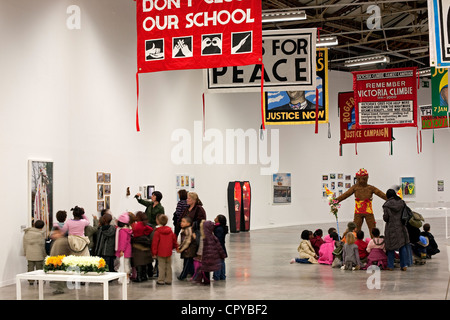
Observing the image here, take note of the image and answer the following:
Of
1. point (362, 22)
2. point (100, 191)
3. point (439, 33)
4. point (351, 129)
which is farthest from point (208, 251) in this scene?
point (362, 22)

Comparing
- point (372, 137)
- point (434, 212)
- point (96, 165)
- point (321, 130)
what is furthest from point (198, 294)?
point (434, 212)

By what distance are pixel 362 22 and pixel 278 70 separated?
11925mm

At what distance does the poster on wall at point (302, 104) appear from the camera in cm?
1398

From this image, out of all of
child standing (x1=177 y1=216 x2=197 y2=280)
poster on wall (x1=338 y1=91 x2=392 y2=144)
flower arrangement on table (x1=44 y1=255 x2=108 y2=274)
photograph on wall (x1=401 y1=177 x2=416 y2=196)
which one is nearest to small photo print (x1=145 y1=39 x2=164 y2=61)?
flower arrangement on table (x1=44 y1=255 x2=108 y2=274)

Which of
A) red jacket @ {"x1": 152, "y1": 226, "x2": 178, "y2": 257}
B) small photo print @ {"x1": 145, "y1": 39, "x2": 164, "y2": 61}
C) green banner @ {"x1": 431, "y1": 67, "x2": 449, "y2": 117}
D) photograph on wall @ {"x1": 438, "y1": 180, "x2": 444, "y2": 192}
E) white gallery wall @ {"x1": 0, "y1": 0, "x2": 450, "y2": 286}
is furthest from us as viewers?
photograph on wall @ {"x1": 438, "y1": 180, "x2": 444, "y2": 192}

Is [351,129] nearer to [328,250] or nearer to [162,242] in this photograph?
[328,250]

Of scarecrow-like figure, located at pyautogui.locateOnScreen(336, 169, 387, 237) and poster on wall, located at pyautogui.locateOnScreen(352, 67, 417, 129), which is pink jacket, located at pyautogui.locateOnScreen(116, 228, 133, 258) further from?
poster on wall, located at pyautogui.locateOnScreen(352, 67, 417, 129)

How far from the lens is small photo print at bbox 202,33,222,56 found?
28.1ft

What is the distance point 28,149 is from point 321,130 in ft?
58.2

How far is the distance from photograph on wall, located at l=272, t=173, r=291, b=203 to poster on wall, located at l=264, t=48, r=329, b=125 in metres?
10.6

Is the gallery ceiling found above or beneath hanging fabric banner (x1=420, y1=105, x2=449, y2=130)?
above

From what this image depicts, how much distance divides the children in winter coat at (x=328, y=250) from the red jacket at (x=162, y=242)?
4.05m

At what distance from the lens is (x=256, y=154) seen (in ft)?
77.7

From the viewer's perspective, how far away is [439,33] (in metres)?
7.76
